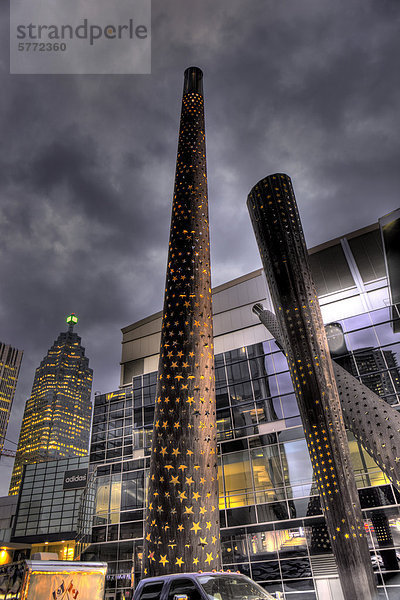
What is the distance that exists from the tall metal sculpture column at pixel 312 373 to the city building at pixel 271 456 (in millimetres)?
15678

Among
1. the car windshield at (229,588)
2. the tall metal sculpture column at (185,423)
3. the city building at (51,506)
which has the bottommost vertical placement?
the car windshield at (229,588)

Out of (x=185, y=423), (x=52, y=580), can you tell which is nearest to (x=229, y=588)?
(x=185, y=423)

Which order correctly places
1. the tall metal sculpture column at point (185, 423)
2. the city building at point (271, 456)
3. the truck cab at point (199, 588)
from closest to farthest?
the truck cab at point (199, 588) → the tall metal sculpture column at point (185, 423) → the city building at point (271, 456)

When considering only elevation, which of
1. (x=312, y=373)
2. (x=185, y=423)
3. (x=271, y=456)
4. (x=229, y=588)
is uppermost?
(x=271, y=456)

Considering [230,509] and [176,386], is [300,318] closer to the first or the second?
[176,386]

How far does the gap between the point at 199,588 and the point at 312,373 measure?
20.6 feet

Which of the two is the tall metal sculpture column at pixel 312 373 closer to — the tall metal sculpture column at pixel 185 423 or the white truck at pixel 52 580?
the tall metal sculpture column at pixel 185 423

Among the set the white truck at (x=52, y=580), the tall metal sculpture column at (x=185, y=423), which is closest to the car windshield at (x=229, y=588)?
the tall metal sculpture column at (x=185, y=423)

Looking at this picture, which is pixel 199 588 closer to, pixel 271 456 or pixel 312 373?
pixel 312 373

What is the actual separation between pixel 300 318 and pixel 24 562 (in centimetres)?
949

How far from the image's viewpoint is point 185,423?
18.1ft

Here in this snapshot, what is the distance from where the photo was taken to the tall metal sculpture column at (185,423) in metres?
4.79

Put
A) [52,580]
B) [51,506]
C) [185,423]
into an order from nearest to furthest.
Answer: [185,423], [52,580], [51,506]

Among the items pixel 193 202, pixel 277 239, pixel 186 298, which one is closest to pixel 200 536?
pixel 186 298
